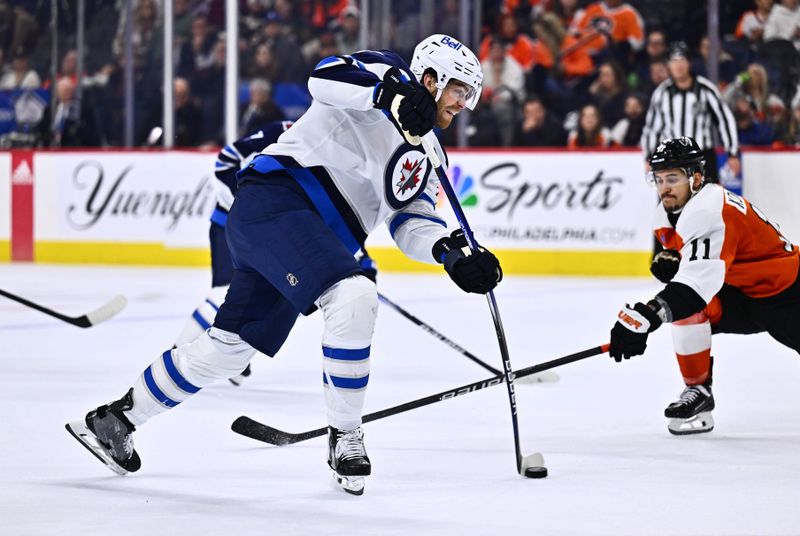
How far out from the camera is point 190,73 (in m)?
9.54

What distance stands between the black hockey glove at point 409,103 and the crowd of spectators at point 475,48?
5.52m

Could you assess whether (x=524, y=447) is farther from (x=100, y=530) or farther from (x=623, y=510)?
(x=100, y=530)

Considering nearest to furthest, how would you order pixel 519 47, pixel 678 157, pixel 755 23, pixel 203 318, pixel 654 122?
pixel 678 157, pixel 203 318, pixel 654 122, pixel 755 23, pixel 519 47

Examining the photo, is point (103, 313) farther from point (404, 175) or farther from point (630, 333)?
point (630, 333)

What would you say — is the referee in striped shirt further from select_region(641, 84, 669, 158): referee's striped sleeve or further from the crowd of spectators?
the crowd of spectators

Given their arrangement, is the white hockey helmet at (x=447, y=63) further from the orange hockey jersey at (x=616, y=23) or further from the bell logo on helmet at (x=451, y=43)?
the orange hockey jersey at (x=616, y=23)

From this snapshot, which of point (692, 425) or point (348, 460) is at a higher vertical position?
point (348, 460)

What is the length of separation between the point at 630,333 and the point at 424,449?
0.56 meters

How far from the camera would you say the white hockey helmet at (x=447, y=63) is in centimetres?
266

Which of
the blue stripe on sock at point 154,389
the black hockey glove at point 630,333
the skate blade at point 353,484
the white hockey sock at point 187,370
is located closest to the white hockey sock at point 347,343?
the skate blade at point 353,484

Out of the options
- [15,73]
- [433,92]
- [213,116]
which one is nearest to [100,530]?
[433,92]

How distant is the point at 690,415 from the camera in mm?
3213

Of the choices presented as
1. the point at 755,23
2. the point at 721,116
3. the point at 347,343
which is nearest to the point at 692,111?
the point at 721,116

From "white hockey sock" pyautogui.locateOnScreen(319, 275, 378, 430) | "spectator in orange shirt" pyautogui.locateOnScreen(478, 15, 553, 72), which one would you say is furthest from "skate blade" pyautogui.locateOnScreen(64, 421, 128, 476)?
"spectator in orange shirt" pyautogui.locateOnScreen(478, 15, 553, 72)
